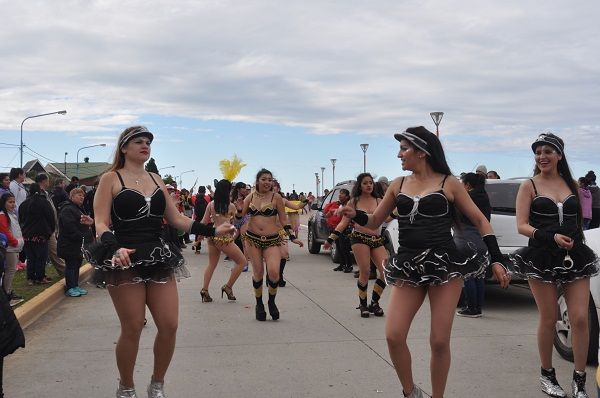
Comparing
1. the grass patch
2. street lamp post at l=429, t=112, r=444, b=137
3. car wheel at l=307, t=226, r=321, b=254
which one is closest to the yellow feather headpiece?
the grass patch

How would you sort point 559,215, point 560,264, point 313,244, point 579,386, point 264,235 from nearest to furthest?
point 579,386 < point 560,264 < point 559,215 < point 264,235 < point 313,244

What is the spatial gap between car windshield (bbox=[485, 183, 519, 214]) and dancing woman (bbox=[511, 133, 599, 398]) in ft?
13.6

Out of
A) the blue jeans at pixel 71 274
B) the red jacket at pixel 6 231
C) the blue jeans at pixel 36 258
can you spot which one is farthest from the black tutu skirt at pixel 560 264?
the blue jeans at pixel 36 258

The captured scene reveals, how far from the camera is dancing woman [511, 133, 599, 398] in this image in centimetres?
479

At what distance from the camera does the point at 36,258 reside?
1053 cm

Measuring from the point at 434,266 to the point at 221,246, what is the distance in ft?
18.5

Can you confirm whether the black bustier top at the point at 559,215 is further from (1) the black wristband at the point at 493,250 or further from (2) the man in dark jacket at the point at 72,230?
(2) the man in dark jacket at the point at 72,230

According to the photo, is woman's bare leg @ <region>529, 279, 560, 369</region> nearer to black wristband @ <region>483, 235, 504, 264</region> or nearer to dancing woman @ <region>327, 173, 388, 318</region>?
black wristband @ <region>483, 235, 504, 264</region>

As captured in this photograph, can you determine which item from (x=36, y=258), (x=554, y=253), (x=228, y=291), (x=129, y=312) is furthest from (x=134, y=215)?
(x=36, y=258)

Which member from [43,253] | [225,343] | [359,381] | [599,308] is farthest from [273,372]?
[43,253]

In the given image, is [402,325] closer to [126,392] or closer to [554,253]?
[554,253]

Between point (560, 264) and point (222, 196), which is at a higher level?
point (222, 196)

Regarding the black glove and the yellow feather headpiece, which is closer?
the black glove

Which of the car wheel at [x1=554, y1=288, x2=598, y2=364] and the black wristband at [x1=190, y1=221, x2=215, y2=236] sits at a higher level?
the black wristband at [x1=190, y1=221, x2=215, y2=236]
